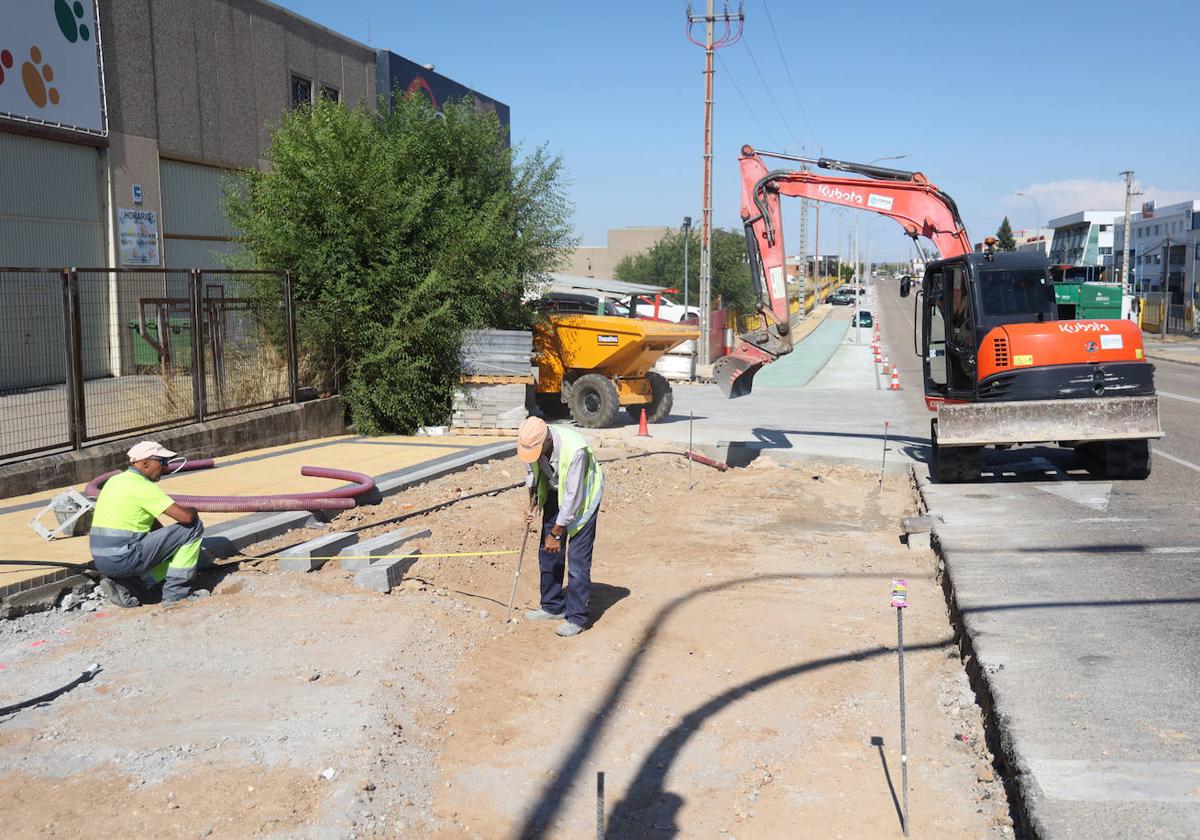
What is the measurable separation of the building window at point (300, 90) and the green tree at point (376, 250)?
8.55 metres

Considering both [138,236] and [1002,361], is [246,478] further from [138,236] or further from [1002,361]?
[138,236]

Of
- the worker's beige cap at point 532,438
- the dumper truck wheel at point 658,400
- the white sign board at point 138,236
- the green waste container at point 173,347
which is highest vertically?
the white sign board at point 138,236

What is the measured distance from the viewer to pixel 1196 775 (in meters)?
4.74

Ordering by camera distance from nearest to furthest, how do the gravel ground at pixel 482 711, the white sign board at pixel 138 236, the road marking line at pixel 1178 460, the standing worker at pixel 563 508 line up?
the gravel ground at pixel 482 711 < the standing worker at pixel 563 508 < the road marking line at pixel 1178 460 < the white sign board at pixel 138 236

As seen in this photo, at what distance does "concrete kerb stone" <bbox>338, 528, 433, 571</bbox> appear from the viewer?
8336mm

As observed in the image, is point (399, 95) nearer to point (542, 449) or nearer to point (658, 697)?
point (542, 449)

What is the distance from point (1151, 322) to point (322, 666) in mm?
75274

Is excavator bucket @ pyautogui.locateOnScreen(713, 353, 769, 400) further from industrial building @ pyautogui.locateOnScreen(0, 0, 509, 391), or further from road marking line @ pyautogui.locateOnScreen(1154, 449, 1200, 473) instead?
industrial building @ pyautogui.locateOnScreen(0, 0, 509, 391)

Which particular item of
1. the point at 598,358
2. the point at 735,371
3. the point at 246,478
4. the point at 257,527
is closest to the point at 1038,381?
the point at 735,371

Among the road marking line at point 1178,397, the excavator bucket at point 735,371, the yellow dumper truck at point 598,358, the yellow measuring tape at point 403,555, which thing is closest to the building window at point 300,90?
the yellow dumper truck at point 598,358

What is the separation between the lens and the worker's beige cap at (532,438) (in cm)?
700

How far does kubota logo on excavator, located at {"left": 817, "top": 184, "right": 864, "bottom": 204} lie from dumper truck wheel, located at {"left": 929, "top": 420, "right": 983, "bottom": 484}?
14.0ft

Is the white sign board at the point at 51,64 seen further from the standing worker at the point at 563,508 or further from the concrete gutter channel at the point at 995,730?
the concrete gutter channel at the point at 995,730

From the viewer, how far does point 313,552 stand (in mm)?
8445
